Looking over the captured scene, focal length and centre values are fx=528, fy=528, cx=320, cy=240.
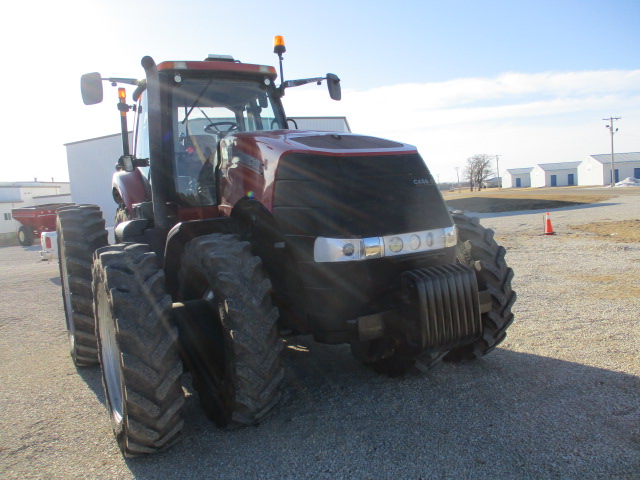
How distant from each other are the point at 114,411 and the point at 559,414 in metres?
2.96

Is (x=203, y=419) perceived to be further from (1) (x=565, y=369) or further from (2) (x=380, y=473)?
(1) (x=565, y=369)

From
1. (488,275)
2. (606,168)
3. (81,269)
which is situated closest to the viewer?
(488,275)

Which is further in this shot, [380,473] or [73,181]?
[73,181]

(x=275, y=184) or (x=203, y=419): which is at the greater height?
(x=275, y=184)

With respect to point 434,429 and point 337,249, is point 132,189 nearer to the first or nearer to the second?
point 337,249

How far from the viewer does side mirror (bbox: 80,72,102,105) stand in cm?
454

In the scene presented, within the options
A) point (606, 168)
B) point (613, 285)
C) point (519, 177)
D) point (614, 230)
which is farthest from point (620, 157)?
point (613, 285)

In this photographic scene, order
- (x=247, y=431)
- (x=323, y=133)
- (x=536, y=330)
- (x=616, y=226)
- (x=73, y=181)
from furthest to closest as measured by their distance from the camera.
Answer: (x=73, y=181) → (x=616, y=226) → (x=536, y=330) → (x=323, y=133) → (x=247, y=431)

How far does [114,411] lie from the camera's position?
11.5ft

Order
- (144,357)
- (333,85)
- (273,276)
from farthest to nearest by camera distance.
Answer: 1. (333,85)
2. (273,276)
3. (144,357)

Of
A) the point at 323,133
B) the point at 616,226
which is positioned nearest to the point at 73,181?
the point at 616,226

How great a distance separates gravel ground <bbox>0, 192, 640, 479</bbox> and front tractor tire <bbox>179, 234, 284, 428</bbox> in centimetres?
27

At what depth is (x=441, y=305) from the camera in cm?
334

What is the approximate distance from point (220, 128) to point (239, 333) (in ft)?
7.64
